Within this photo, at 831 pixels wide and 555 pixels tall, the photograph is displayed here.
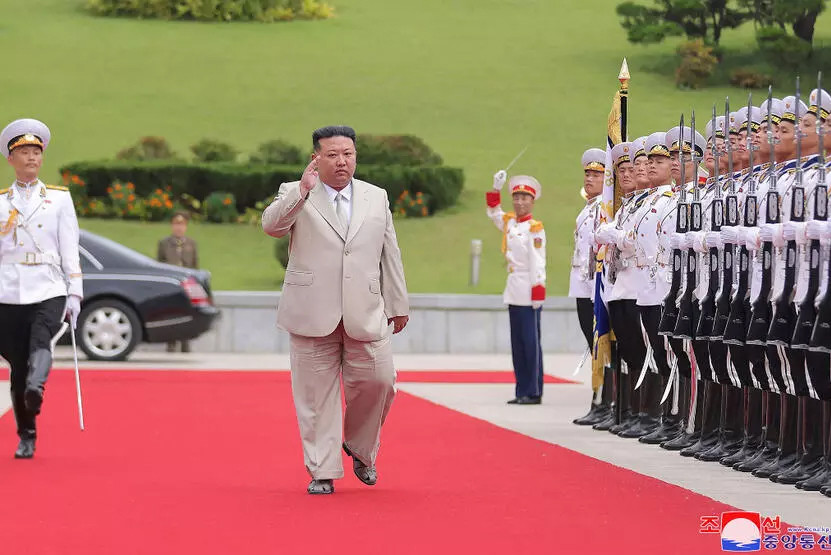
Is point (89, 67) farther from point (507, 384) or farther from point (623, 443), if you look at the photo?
point (623, 443)

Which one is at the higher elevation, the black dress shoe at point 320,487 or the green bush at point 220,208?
the green bush at point 220,208

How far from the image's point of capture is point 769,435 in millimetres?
10461

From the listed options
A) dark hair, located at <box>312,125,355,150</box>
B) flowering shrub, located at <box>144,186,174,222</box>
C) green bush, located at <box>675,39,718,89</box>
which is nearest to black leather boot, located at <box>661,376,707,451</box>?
dark hair, located at <box>312,125,355,150</box>

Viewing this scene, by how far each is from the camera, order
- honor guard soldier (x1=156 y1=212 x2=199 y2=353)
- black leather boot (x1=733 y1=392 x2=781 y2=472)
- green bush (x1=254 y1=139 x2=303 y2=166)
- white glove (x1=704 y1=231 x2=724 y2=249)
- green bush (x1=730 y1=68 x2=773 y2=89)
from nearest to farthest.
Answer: black leather boot (x1=733 y1=392 x2=781 y2=472) < white glove (x1=704 y1=231 x2=724 y2=249) < honor guard soldier (x1=156 y1=212 x2=199 y2=353) < green bush (x1=254 y1=139 x2=303 y2=166) < green bush (x1=730 y1=68 x2=773 y2=89)

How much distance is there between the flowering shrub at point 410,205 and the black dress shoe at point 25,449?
23256mm

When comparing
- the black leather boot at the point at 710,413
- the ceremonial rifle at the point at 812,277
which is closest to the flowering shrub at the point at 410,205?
the black leather boot at the point at 710,413

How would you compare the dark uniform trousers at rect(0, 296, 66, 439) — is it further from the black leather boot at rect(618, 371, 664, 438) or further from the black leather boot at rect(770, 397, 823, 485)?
the black leather boot at rect(770, 397, 823, 485)

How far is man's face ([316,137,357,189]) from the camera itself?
9.38 m

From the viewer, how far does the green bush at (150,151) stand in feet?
117

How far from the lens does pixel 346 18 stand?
5075 centimetres

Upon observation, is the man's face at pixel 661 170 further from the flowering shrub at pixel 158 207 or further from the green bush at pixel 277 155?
the green bush at pixel 277 155

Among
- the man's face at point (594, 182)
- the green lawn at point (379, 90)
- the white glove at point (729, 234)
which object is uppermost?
the green lawn at point (379, 90)

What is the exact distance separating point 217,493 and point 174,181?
2600 cm

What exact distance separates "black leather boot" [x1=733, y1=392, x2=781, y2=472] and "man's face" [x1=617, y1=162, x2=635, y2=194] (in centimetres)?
277
